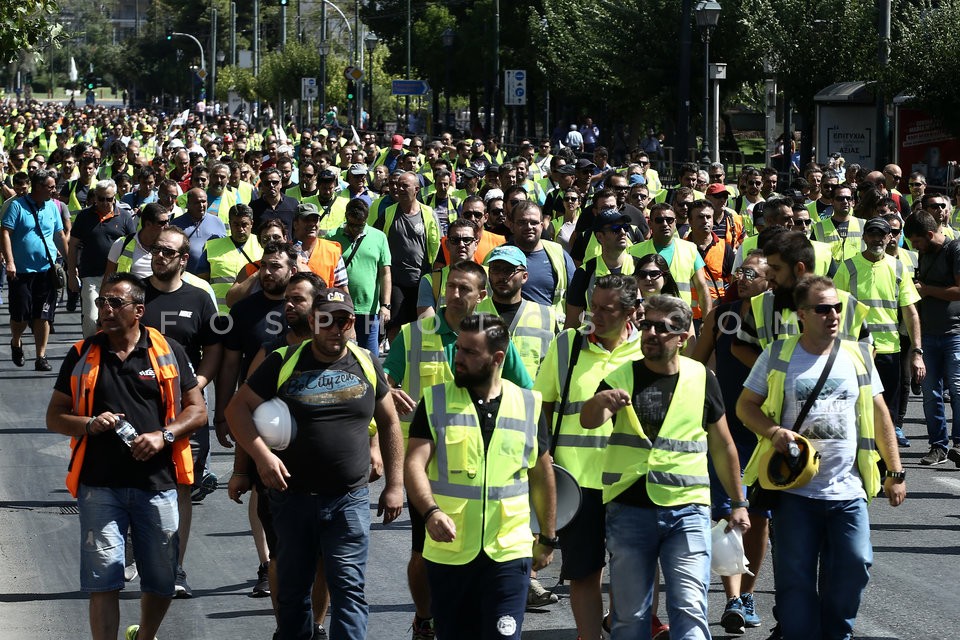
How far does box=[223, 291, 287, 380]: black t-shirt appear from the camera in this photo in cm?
834

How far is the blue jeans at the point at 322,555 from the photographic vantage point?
638cm

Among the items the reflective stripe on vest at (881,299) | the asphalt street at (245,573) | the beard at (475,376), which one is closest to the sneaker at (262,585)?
the asphalt street at (245,573)

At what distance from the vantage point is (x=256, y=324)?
27.5 ft

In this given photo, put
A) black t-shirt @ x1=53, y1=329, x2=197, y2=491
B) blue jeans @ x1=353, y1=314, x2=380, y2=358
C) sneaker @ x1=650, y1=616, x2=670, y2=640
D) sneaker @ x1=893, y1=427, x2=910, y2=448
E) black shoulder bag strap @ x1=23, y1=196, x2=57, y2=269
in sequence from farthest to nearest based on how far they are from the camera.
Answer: black shoulder bag strap @ x1=23, y1=196, x2=57, y2=269 < sneaker @ x1=893, y1=427, x2=910, y2=448 < blue jeans @ x1=353, y1=314, x2=380, y2=358 < sneaker @ x1=650, y1=616, x2=670, y2=640 < black t-shirt @ x1=53, y1=329, x2=197, y2=491

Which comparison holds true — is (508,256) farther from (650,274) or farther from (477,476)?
(477,476)

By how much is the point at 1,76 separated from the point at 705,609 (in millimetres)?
179141

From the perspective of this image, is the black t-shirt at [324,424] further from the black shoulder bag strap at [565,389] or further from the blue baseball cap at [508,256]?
the blue baseball cap at [508,256]

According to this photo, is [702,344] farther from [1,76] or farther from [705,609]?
[1,76]

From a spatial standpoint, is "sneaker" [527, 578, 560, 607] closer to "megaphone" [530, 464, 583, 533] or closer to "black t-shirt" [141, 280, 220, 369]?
"megaphone" [530, 464, 583, 533]

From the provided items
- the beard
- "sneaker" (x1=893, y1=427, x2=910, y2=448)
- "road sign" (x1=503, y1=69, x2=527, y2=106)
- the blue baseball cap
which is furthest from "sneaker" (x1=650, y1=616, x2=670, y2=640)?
"road sign" (x1=503, y1=69, x2=527, y2=106)

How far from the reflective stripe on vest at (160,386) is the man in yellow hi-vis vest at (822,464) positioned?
7.63ft

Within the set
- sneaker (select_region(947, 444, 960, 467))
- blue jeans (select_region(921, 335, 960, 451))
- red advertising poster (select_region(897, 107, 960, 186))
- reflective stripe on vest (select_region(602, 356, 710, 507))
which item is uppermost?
red advertising poster (select_region(897, 107, 960, 186))

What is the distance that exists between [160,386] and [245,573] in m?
2.07

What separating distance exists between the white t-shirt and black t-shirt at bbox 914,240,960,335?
544 cm
